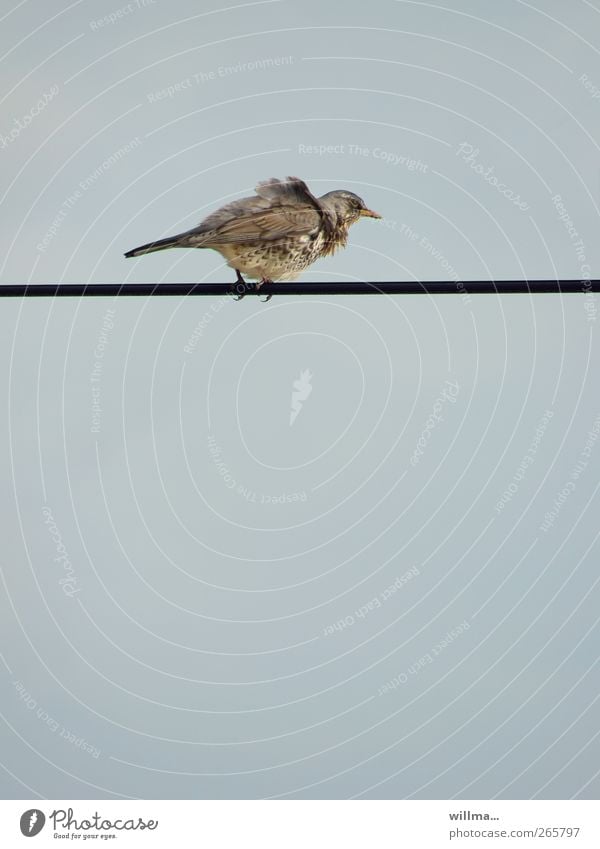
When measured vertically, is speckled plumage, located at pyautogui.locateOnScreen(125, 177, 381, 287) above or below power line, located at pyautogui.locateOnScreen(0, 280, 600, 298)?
above

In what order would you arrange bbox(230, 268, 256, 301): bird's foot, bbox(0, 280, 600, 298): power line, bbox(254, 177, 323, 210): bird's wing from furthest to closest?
bbox(254, 177, 323, 210): bird's wing
bbox(230, 268, 256, 301): bird's foot
bbox(0, 280, 600, 298): power line

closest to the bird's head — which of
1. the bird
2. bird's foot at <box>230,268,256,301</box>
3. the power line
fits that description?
the bird

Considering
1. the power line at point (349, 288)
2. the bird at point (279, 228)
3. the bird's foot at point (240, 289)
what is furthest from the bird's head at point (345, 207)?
the power line at point (349, 288)

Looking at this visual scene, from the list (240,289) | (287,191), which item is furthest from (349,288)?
(287,191)

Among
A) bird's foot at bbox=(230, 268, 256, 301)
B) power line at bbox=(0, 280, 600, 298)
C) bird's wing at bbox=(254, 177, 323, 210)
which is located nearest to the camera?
power line at bbox=(0, 280, 600, 298)

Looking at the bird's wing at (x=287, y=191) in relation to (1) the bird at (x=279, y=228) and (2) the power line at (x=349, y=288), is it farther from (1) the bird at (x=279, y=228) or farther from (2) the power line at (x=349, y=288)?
(2) the power line at (x=349, y=288)

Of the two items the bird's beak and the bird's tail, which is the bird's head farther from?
the bird's tail

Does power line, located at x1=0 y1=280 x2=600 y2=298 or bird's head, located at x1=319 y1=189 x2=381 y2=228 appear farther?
bird's head, located at x1=319 y1=189 x2=381 y2=228

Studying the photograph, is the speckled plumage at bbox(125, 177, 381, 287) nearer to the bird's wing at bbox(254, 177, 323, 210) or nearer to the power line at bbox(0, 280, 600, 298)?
the bird's wing at bbox(254, 177, 323, 210)

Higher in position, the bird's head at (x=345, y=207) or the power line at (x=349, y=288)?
the bird's head at (x=345, y=207)
